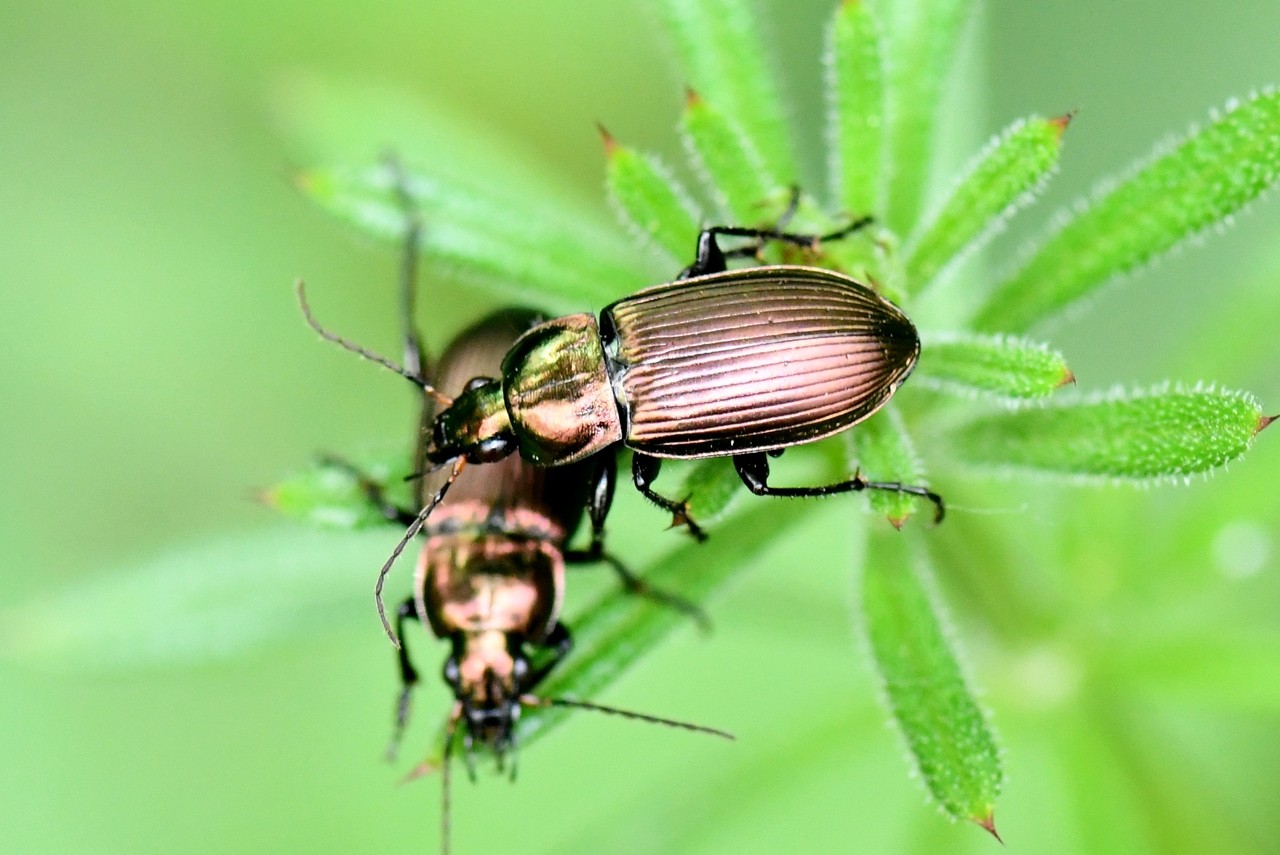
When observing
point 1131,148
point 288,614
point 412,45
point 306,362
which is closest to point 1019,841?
point 288,614

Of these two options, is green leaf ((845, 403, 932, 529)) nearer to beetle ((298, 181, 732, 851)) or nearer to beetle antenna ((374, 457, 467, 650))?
beetle ((298, 181, 732, 851))

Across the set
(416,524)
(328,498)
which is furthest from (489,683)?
(328,498)

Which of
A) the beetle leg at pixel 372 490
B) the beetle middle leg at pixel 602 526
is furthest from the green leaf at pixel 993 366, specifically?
the beetle leg at pixel 372 490

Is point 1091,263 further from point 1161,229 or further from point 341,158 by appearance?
point 341,158

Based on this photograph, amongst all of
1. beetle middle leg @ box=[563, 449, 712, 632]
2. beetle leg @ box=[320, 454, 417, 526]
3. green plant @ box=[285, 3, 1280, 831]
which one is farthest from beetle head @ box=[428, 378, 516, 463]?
green plant @ box=[285, 3, 1280, 831]

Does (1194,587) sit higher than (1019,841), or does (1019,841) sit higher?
(1194,587)

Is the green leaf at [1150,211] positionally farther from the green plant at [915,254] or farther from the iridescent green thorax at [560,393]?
the iridescent green thorax at [560,393]
